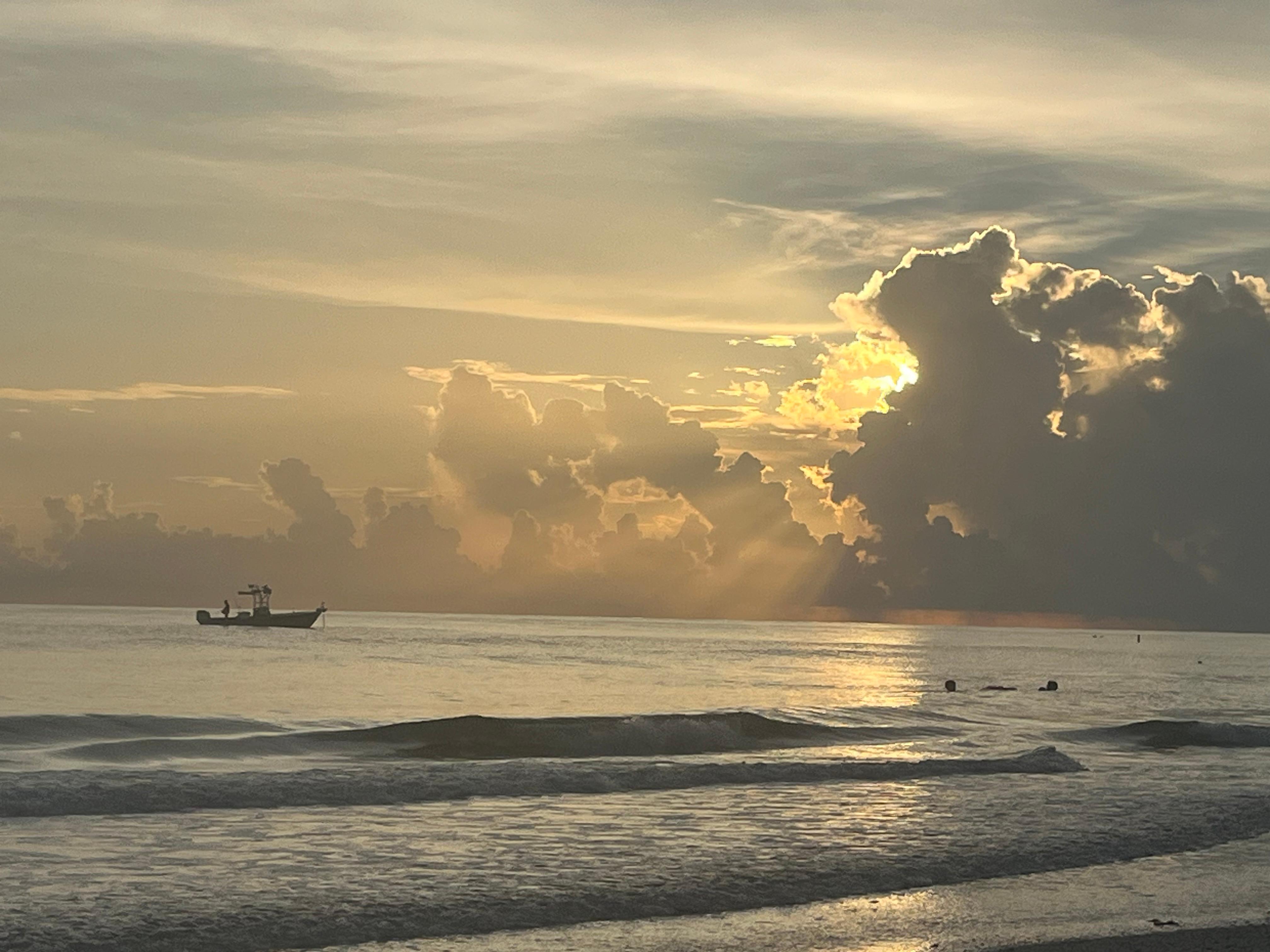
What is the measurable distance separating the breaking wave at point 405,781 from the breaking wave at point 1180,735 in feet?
48.3

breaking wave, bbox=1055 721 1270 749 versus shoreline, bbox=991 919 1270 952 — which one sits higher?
shoreline, bbox=991 919 1270 952

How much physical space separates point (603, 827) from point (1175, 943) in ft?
36.7

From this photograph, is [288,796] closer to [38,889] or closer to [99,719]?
[38,889]

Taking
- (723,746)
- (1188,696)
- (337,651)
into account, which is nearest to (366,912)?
(723,746)

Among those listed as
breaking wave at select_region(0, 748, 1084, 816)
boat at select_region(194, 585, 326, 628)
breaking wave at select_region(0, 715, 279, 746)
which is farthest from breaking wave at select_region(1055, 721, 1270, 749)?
boat at select_region(194, 585, 326, 628)

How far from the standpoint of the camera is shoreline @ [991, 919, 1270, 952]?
1552 cm

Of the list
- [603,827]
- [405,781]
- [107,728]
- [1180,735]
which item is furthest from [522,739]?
[1180,735]

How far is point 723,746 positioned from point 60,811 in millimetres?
25273

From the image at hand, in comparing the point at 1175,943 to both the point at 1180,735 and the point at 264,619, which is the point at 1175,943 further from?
the point at 264,619

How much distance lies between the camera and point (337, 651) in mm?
125938

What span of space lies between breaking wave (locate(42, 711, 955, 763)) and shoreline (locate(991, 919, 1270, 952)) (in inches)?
1018

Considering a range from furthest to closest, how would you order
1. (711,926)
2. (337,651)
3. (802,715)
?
(337,651) < (802,715) < (711,926)

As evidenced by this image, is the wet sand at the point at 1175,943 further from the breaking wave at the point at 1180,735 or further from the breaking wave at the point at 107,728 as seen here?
the breaking wave at the point at 1180,735

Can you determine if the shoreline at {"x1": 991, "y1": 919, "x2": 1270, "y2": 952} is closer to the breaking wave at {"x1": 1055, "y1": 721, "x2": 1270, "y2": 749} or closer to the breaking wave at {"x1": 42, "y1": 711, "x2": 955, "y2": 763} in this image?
the breaking wave at {"x1": 42, "y1": 711, "x2": 955, "y2": 763}
